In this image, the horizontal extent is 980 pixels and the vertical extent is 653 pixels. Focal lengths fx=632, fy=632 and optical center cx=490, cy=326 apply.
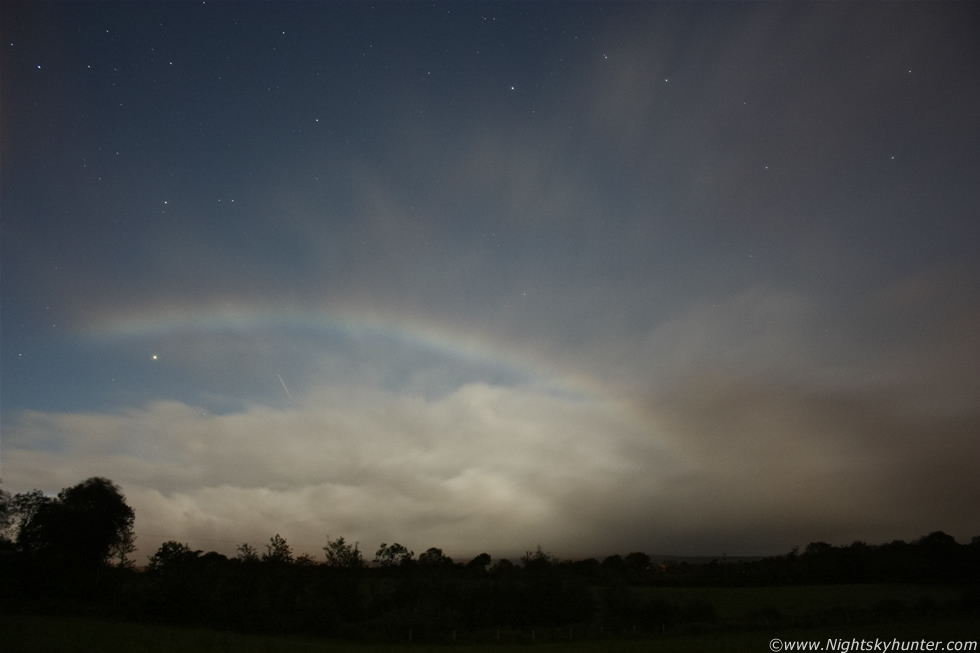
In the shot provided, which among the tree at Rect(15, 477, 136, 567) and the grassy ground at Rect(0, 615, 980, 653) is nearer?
the grassy ground at Rect(0, 615, 980, 653)

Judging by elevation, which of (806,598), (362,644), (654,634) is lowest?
(806,598)

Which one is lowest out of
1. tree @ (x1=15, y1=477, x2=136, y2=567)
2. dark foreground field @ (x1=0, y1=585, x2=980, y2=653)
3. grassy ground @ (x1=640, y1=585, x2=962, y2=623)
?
grassy ground @ (x1=640, y1=585, x2=962, y2=623)

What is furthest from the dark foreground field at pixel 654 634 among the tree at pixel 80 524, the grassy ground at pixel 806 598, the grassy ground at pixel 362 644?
the tree at pixel 80 524

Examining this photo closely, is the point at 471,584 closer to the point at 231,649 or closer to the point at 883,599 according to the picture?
the point at 231,649

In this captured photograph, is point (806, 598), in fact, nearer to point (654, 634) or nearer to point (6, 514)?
point (654, 634)

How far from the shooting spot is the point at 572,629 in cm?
5356

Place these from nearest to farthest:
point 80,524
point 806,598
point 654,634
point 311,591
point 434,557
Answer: point 654,634, point 311,591, point 806,598, point 80,524, point 434,557

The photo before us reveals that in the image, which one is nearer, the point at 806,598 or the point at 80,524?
the point at 806,598

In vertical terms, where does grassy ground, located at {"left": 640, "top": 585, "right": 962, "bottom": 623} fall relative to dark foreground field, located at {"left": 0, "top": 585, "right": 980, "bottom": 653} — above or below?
below

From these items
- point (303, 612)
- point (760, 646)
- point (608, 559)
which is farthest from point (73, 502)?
point (608, 559)

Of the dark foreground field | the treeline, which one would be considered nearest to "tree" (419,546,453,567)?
the treeline

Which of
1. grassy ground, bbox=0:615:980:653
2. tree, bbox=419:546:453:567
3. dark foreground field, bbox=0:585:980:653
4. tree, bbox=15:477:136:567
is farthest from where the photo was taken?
tree, bbox=419:546:453:567

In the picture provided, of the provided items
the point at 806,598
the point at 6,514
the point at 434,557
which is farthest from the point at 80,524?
the point at 806,598

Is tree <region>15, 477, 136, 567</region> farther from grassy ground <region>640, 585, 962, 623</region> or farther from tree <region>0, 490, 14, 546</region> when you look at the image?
grassy ground <region>640, 585, 962, 623</region>
